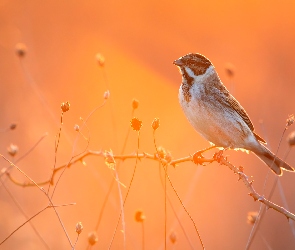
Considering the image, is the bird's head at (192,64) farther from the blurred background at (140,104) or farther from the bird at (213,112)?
the blurred background at (140,104)

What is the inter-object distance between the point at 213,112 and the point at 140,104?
569 cm

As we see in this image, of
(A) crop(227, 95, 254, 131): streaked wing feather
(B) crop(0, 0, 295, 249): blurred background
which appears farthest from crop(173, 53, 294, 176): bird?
(B) crop(0, 0, 295, 249): blurred background

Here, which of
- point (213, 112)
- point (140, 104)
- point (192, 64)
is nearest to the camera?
point (213, 112)

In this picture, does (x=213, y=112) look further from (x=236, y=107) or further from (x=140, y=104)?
(x=140, y=104)

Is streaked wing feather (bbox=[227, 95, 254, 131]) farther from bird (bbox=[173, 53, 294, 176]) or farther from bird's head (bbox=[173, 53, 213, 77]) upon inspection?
bird's head (bbox=[173, 53, 213, 77])

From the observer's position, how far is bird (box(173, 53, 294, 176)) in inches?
205

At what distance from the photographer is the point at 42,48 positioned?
1244 centimetres

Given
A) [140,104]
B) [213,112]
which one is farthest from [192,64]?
[140,104]

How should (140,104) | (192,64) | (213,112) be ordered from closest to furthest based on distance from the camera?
(213,112)
(192,64)
(140,104)

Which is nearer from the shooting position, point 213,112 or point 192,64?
point 213,112

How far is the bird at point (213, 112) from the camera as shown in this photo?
520 cm

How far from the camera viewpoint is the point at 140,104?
10.9m

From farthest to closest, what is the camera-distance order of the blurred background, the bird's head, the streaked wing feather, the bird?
the blurred background, the streaked wing feather, the bird's head, the bird

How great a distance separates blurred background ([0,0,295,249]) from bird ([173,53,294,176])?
0.22 meters
